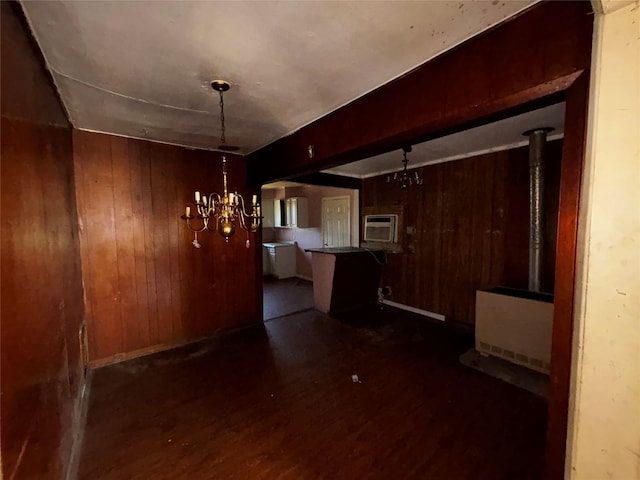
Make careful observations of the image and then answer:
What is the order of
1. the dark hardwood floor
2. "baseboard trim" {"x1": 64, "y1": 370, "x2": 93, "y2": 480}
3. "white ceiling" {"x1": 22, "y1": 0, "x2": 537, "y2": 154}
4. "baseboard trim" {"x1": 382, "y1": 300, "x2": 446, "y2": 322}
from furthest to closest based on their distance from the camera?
the dark hardwood floor → "baseboard trim" {"x1": 382, "y1": 300, "x2": 446, "y2": 322} → "baseboard trim" {"x1": 64, "y1": 370, "x2": 93, "y2": 480} → "white ceiling" {"x1": 22, "y1": 0, "x2": 537, "y2": 154}

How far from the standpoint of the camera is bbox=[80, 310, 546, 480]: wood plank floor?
167 cm

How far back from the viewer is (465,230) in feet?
12.1

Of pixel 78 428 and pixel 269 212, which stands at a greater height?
pixel 269 212

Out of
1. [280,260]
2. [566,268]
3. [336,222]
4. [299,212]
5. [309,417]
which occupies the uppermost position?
[299,212]

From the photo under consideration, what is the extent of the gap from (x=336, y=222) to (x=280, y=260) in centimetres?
189

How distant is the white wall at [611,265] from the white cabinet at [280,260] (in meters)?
6.19

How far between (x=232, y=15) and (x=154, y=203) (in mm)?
2414

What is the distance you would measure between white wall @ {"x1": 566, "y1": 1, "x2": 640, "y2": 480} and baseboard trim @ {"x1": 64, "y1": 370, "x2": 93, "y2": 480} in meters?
2.44

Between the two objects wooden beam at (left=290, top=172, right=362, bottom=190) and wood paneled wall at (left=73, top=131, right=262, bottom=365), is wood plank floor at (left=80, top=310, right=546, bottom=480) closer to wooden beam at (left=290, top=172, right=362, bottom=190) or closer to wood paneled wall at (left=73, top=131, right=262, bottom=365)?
wood paneled wall at (left=73, top=131, right=262, bottom=365)

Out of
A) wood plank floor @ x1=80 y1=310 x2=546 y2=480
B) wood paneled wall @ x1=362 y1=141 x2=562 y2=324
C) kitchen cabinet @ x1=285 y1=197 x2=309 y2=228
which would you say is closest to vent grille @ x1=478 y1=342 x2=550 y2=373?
wood plank floor @ x1=80 y1=310 x2=546 y2=480

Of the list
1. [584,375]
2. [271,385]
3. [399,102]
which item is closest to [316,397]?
[271,385]

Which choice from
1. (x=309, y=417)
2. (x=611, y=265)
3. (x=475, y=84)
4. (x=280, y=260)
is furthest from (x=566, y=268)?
(x=280, y=260)

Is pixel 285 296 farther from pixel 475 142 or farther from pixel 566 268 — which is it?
pixel 566 268

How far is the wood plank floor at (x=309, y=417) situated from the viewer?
1.67m
